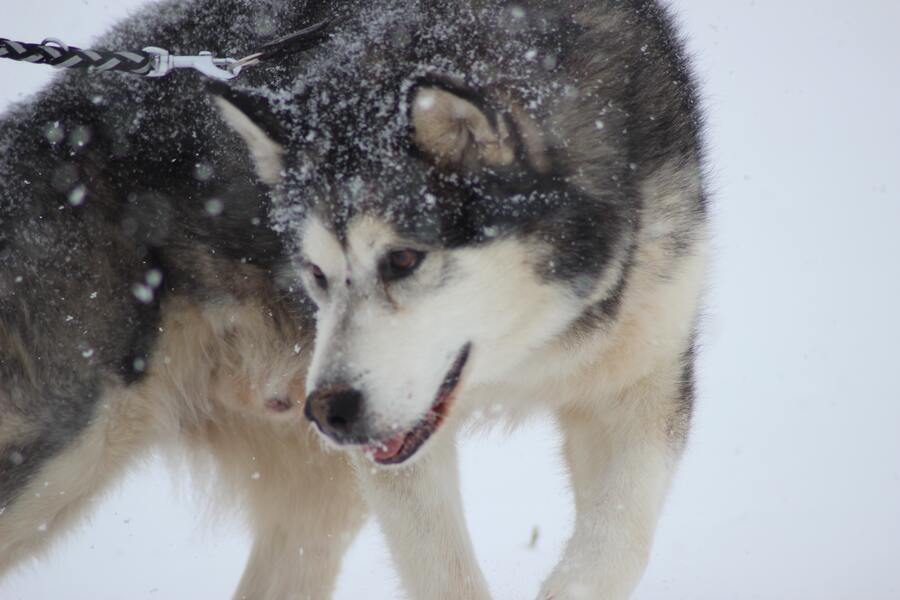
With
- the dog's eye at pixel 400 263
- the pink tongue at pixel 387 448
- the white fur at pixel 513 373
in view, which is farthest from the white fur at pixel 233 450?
the dog's eye at pixel 400 263

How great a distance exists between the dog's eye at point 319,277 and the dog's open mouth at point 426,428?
39 cm

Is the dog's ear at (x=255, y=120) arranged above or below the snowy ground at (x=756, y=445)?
above

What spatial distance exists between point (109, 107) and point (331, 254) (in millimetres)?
1014

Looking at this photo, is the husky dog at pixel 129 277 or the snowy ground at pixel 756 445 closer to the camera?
the husky dog at pixel 129 277

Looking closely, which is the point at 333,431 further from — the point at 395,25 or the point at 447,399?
the point at 395,25

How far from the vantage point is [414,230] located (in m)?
2.59

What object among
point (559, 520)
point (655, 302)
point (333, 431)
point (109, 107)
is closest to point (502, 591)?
point (559, 520)

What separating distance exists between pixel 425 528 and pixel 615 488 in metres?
0.56

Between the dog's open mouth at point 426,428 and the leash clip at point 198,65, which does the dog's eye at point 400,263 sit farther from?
the leash clip at point 198,65

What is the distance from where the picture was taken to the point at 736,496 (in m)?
5.88

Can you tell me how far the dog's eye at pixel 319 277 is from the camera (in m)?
2.73

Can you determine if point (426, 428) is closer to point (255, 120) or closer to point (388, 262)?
point (388, 262)

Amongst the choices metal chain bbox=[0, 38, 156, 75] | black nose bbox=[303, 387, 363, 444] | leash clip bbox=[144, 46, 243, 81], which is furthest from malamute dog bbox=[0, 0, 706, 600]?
metal chain bbox=[0, 38, 156, 75]

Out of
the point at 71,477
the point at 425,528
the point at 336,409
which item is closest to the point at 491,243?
the point at 336,409
